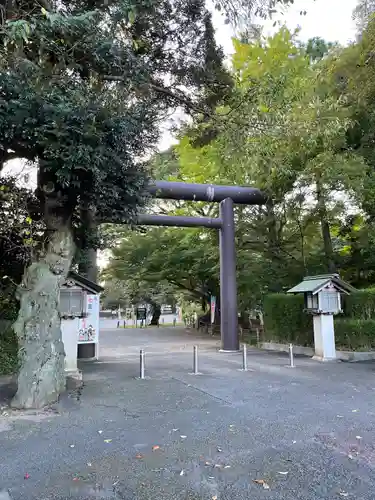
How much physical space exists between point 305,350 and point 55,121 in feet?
34.1

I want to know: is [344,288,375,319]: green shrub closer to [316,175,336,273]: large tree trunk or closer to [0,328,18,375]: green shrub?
[316,175,336,273]: large tree trunk

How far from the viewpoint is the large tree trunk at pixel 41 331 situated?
229 inches

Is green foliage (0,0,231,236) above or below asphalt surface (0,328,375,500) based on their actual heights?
above

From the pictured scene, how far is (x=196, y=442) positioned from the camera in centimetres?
430

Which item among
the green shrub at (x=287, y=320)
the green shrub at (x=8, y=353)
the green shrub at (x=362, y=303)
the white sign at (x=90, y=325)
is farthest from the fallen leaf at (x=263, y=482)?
the green shrub at (x=287, y=320)

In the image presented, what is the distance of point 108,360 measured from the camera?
37.2 ft

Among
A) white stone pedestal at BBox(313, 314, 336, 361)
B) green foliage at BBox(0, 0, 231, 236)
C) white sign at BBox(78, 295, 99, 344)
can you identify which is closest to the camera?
green foliage at BBox(0, 0, 231, 236)

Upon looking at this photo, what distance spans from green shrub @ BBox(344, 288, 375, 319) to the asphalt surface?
3900 mm

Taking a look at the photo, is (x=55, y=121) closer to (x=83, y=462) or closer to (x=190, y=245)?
(x=83, y=462)

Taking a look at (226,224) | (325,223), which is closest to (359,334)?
(325,223)

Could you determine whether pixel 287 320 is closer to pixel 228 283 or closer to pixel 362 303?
pixel 228 283

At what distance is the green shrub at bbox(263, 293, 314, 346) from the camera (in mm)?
12644

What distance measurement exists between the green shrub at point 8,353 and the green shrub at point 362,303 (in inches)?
372

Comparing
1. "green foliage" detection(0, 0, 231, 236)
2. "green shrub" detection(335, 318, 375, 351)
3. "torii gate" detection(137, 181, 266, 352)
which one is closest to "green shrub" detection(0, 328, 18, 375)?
"green foliage" detection(0, 0, 231, 236)
